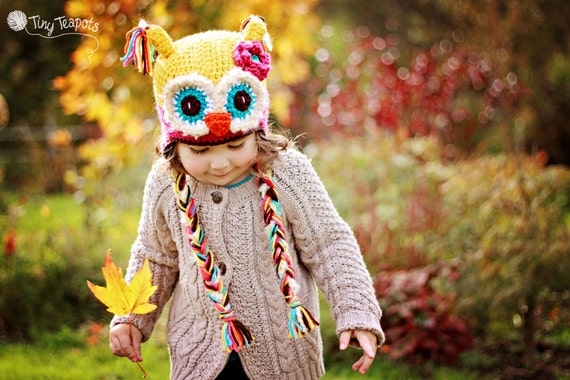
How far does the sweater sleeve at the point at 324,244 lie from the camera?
7.29 feet

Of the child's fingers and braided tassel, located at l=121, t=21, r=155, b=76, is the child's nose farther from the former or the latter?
the child's fingers

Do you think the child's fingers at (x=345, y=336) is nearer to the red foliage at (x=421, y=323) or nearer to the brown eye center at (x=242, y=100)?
the brown eye center at (x=242, y=100)

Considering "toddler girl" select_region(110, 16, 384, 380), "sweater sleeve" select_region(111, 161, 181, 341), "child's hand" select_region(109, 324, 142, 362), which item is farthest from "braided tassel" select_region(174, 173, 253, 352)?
"child's hand" select_region(109, 324, 142, 362)

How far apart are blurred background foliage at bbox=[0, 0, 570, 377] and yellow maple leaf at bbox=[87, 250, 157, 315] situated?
2.18 m

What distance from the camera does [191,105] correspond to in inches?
79.7

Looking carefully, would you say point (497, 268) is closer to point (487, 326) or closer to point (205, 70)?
point (487, 326)

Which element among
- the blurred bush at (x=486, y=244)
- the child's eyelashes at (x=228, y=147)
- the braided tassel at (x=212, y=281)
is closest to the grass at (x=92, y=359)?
the blurred bush at (x=486, y=244)

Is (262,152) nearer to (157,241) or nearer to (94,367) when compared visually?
(157,241)

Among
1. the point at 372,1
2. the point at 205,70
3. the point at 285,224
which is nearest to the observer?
the point at 205,70

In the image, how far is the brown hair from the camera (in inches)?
86.0

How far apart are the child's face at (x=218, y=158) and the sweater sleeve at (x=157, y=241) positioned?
0.75ft

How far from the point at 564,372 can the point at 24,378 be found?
9.90 ft

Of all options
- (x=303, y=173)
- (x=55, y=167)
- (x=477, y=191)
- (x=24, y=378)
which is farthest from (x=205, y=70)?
(x=55, y=167)

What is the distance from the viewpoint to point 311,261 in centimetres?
232
